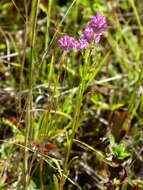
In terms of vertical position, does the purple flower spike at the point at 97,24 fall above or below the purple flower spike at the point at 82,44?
above

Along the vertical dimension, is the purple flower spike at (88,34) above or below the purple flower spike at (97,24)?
below

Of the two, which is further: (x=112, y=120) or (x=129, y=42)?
(x=129, y=42)

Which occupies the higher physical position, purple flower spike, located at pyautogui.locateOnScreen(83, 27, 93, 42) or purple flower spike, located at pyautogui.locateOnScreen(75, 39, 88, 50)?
purple flower spike, located at pyautogui.locateOnScreen(83, 27, 93, 42)

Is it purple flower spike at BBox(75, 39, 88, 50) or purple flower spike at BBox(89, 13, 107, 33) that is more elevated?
purple flower spike at BBox(89, 13, 107, 33)

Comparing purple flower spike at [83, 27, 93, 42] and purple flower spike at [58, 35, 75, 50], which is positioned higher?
purple flower spike at [83, 27, 93, 42]

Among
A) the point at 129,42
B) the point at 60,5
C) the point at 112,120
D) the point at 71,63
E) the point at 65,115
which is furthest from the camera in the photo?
the point at 60,5

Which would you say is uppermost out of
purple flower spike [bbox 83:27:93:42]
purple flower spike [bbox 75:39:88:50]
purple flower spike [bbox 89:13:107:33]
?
purple flower spike [bbox 89:13:107:33]

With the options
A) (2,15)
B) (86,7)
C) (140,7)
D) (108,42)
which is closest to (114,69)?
(108,42)

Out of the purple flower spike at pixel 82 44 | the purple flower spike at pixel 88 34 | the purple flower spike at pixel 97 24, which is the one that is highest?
the purple flower spike at pixel 97 24

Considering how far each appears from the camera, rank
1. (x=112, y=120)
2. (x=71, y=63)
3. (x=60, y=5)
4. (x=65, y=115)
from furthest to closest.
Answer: (x=60, y=5)
(x=71, y=63)
(x=112, y=120)
(x=65, y=115)

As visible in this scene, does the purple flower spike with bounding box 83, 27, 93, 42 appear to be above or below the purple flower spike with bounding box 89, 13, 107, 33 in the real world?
below

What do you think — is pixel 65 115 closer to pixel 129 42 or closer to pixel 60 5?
pixel 129 42
